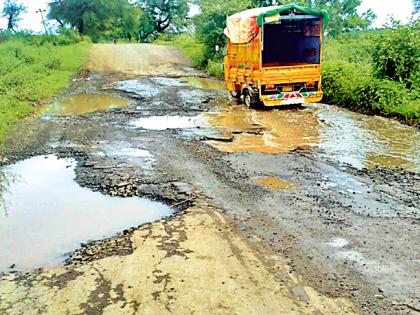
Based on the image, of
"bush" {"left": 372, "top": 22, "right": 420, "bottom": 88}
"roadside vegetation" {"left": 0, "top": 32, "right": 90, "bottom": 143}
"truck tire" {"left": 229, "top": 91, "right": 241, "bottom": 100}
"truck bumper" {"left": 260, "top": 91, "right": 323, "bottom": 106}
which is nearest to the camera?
"bush" {"left": 372, "top": 22, "right": 420, "bottom": 88}

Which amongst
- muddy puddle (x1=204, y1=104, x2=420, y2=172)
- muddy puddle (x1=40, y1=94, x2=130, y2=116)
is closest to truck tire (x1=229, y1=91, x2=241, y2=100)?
muddy puddle (x1=204, y1=104, x2=420, y2=172)

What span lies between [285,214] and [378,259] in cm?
141

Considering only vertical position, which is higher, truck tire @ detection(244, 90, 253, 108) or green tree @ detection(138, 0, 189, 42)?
green tree @ detection(138, 0, 189, 42)

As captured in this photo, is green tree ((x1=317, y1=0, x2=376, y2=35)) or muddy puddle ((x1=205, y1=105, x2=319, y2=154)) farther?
green tree ((x1=317, y1=0, x2=376, y2=35))

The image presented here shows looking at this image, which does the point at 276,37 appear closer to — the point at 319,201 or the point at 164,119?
the point at 164,119

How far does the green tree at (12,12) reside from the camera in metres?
64.1

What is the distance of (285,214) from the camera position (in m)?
5.71

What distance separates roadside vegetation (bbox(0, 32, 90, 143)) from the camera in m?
13.2

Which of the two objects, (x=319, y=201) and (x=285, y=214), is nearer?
(x=285, y=214)

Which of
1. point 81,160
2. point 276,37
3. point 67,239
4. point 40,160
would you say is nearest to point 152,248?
point 67,239

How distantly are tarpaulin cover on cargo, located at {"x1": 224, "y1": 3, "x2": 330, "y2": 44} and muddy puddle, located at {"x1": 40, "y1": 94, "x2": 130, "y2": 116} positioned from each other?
4057 millimetres

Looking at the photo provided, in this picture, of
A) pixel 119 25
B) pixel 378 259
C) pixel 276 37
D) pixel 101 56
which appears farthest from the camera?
pixel 119 25

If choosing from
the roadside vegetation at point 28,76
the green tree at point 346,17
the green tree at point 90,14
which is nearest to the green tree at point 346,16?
the green tree at point 346,17

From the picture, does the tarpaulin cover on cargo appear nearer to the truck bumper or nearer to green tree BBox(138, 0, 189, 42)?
the truck bumper
